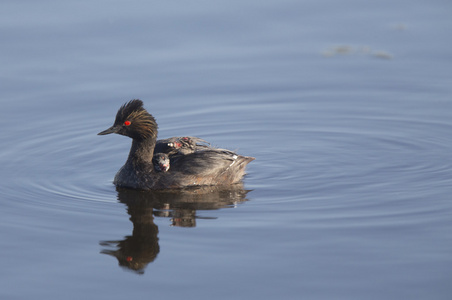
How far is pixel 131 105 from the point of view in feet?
39.2

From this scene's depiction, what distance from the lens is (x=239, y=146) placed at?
45.0 feet

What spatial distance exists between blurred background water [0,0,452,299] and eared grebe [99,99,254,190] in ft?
0.97

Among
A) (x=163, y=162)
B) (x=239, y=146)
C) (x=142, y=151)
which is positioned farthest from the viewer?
(x=239, y=146)

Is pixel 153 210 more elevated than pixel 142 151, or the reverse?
pixel 142 151

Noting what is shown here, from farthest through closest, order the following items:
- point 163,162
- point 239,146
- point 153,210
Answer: point 239,146 < point 163,162 < point 153,210

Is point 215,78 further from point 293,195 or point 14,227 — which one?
point 14,227

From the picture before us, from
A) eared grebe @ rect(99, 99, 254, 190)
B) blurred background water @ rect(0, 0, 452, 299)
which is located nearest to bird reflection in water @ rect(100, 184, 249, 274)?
blurred background water @ rect(0, 0, 452, 299)

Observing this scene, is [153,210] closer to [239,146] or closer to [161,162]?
[161,162]

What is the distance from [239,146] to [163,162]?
7.01ft

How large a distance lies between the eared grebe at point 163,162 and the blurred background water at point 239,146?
295 millimetres

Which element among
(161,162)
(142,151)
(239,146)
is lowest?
(161,162)

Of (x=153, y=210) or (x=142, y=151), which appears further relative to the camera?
(x=142, y=151)

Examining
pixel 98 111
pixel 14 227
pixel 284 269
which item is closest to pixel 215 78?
pixel 98 111

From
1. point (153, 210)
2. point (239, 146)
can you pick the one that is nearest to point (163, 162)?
point (153, 210)
